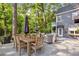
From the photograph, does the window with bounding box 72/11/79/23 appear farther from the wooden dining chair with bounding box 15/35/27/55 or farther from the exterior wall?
the wooden dining chair with bounding box 15/35/27/55

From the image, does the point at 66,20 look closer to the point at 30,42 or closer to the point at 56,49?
the point at 56,49

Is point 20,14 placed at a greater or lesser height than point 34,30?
greater

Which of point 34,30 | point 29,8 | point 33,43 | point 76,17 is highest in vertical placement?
point 29,8

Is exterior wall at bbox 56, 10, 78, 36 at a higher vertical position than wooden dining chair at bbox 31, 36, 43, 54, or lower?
higher

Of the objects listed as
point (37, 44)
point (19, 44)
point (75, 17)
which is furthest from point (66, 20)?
point (19, 44)

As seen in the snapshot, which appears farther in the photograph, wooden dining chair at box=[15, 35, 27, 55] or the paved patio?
wooden dining chair at box=[15, 35, 27, 55]

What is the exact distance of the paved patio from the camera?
3.00 m

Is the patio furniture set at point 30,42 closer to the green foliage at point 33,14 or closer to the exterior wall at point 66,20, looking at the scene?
the green foliage at point 33,14

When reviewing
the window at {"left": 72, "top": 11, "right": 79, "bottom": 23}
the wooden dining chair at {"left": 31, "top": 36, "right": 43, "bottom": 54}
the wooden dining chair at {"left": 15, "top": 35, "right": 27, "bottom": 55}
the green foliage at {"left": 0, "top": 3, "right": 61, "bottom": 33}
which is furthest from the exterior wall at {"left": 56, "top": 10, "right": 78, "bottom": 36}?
the wooden dining chair at {"left": 15, "top": 35, "right": 27, "bottom": 55}

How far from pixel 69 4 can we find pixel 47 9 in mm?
425

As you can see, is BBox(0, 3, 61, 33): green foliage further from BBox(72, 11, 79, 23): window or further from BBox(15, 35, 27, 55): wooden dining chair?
BBox(72, 11, 79, 23): window

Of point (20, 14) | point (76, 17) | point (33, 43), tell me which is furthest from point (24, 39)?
point (76, 17)

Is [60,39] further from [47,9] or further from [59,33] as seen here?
[47,9]

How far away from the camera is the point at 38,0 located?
3.09 metres
